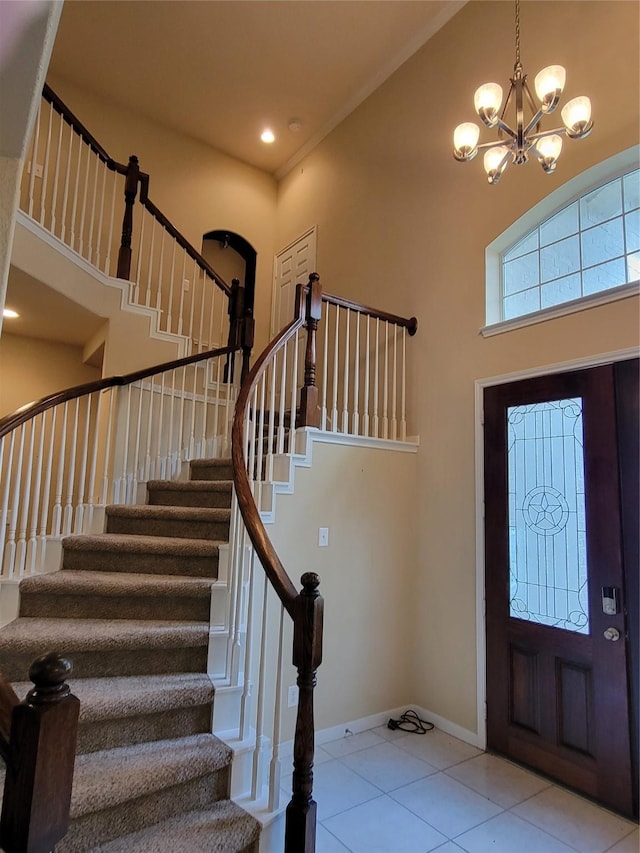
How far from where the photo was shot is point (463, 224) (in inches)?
143

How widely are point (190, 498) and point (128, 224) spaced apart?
2697mm

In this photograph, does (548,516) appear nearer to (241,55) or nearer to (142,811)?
(142,811)

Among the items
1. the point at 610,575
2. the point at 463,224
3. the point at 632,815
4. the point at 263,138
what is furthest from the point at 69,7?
the point at 632,815

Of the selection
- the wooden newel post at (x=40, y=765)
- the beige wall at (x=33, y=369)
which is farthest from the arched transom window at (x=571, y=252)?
the beige wall at (x=33, y=369)

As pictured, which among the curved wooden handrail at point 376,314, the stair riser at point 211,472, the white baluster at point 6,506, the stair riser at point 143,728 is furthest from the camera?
the stair riser at point 211,472

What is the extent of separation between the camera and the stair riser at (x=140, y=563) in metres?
2.78

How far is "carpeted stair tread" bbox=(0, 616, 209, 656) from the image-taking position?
2.12m

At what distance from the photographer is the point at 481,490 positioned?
125 inches

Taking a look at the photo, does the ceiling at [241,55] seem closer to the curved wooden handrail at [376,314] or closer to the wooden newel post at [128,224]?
the wooden newel post at [128,224]

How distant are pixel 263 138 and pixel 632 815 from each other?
6748mm

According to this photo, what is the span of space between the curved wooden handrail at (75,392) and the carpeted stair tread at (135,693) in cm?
136

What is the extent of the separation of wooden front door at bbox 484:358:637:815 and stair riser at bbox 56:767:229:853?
1.80 m

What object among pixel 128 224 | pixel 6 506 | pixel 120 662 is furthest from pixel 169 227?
pixel 120 662

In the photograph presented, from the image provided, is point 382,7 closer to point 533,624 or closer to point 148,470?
point 148,470
